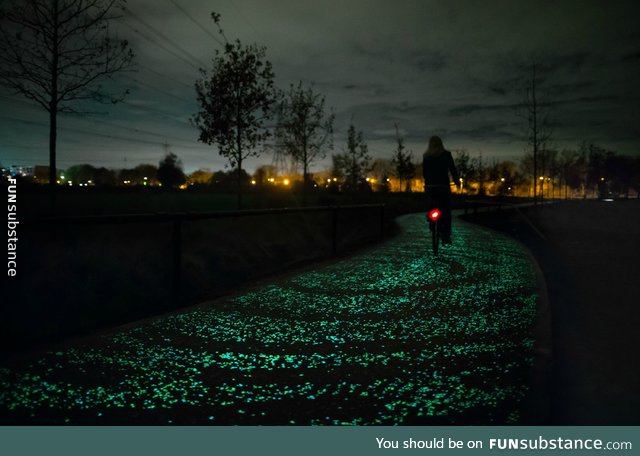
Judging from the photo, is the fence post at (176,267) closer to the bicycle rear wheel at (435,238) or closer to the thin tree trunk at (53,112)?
the bicycle rear wheel at (435,238)

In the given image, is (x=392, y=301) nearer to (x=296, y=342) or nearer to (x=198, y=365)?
(x=296, y=342)

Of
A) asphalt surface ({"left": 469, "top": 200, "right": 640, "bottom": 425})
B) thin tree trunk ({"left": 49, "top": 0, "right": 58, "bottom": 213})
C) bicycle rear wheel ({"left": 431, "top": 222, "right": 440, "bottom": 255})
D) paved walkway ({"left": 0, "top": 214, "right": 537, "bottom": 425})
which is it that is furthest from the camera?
thin tree trunk ({"left": 49, "top": 0, "right": 58, "bottom": 213})

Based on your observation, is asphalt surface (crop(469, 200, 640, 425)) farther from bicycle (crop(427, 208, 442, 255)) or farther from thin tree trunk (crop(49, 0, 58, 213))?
thin tree trunk (crop(49, 0, 58, 213))

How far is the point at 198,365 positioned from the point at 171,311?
6.12ft

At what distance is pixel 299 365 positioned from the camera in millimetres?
3521

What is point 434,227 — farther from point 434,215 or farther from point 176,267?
point 176,267

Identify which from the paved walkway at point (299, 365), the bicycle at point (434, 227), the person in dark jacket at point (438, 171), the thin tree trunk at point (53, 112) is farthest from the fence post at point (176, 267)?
the thin tree trunk at point (53, 112)

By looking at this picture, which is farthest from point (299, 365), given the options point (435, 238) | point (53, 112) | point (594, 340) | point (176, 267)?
point (53, 112)

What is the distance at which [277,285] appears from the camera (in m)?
6.62

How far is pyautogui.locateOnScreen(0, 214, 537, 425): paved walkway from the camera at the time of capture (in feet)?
9.02

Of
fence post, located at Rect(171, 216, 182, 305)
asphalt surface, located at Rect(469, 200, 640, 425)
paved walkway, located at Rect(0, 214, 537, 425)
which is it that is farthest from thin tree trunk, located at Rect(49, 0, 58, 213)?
asphalt surface, located at Rect(469, 200, 640, 425)

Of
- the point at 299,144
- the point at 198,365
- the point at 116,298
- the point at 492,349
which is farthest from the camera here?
the point at 299,144

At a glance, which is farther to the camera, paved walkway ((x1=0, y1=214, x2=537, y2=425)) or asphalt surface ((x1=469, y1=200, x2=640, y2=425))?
asphalt surface ((x1=469, y1=200, x2=640, y2=425))
